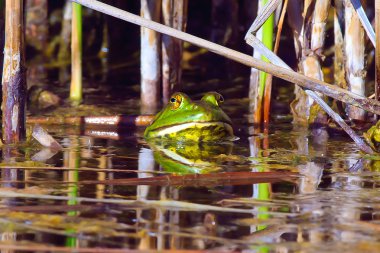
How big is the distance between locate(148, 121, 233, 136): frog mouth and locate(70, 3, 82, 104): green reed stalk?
5.27ft

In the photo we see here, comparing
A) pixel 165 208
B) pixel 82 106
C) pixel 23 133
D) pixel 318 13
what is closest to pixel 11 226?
pixel 165 208

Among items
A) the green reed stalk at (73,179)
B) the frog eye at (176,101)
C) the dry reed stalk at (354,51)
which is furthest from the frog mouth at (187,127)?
the dry reed stalk at (354,51)

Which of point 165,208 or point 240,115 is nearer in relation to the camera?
point 165,208

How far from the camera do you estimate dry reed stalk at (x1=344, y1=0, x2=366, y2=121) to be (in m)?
7.19

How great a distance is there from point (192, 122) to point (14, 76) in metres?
1.48

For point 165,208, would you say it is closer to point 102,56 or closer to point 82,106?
point 82,106

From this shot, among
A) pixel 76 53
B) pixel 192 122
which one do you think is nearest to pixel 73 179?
pixel 192 122

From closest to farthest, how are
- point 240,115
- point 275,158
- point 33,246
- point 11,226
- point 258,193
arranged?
point 33,246, point 11,226, point 258,193, point 275,158, point 240,115

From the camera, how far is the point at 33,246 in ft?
12.8

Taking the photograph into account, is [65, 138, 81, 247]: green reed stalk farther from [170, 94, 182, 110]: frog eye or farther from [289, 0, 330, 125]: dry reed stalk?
[289, 0, 330, 125]: dry reed stalk

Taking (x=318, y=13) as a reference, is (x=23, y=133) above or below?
below

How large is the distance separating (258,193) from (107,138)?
2.48m

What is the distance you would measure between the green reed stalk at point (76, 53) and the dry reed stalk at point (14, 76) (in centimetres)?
205

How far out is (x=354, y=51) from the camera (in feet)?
24.0
